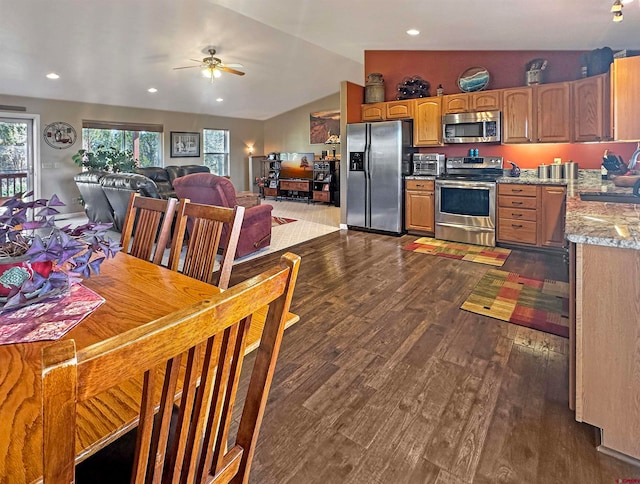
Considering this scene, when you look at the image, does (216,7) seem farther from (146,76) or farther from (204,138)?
(204,138)

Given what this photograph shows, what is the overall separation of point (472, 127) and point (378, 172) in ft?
4.79

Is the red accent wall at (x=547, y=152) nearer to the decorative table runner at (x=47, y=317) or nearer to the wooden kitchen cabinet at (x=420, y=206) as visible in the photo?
the wooden kitchen cabinet at (x=420, y=206)

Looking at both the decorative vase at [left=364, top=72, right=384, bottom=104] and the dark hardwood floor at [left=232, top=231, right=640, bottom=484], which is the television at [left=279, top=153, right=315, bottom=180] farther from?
the dark hardwood floor at [left=232, top=231, right=640, bottom=484]

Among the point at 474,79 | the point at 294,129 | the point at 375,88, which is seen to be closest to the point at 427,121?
the point at 474,79

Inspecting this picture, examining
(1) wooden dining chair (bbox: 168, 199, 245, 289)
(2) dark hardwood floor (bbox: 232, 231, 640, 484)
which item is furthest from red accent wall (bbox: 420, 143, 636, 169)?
(1) wooden dining chair (bbox: 168, 199, 245, 289)

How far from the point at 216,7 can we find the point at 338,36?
1.72 metres

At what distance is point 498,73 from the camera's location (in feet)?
17.8

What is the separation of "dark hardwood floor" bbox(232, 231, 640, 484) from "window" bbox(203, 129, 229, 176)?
839 cm

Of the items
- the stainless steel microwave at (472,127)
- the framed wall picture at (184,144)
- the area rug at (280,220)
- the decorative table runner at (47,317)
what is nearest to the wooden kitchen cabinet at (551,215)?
the stainless steel microwave at (472,127)

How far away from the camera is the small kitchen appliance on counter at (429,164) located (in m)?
5.77

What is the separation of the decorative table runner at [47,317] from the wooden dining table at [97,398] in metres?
0.03

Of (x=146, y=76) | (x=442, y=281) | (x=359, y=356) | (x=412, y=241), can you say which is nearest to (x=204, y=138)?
(x=146, y=76)

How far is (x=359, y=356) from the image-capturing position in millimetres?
2418

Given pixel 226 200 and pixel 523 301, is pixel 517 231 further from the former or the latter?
pixel 226 200
